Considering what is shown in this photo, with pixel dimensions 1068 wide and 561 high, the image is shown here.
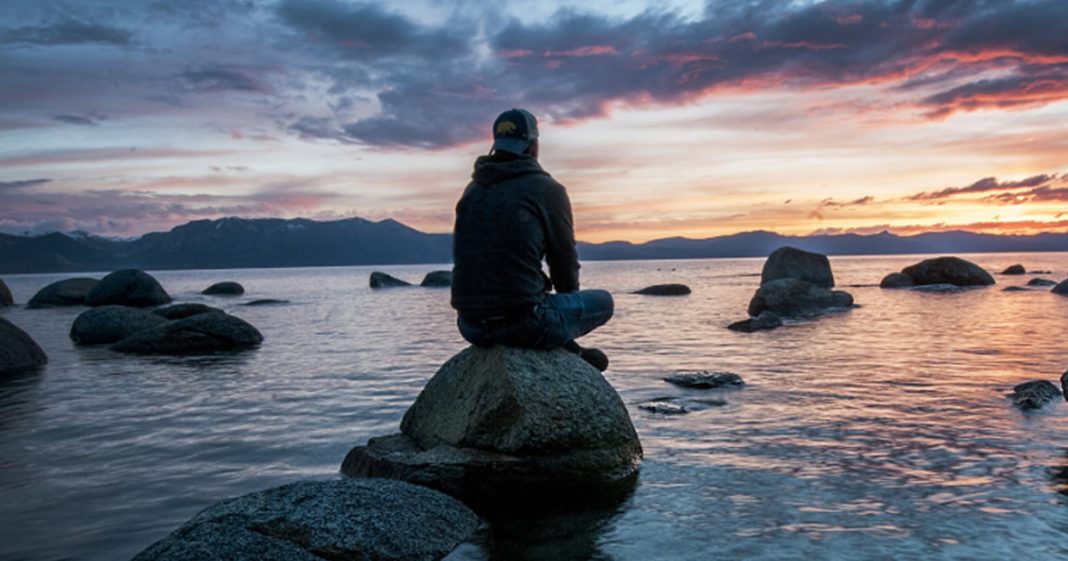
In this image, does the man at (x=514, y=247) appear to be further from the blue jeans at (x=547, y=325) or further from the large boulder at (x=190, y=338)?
the large boulder at (x=190, y=338)

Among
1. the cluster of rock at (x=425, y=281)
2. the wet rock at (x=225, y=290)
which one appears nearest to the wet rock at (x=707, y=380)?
the wet rock at (x=225, y=290)

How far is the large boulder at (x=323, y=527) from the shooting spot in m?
4.45

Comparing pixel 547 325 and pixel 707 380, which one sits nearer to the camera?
pixel 547 325

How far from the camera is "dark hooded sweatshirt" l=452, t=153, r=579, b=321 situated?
6.72m

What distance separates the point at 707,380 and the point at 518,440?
6.08 m

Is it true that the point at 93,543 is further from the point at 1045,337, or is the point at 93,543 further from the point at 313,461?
the point at 1045,337

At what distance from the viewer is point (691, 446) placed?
785 cm

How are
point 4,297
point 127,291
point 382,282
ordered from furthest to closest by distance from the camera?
point 382,282 < point 4,297 < point 127,291

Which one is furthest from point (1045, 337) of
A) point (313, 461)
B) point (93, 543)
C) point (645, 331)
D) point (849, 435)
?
point (93, 543)

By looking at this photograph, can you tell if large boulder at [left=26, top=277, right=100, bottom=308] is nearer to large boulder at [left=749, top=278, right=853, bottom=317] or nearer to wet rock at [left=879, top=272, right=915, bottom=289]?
large boulder at [left=749, top=278, right=853, bottom=317]

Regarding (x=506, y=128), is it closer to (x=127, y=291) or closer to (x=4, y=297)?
(x=127, y=291)

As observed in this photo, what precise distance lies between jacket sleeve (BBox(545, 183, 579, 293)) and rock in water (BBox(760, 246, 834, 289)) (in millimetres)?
33684

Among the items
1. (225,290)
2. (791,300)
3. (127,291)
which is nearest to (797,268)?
(791,300)

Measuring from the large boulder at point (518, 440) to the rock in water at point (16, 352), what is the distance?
1204cm
